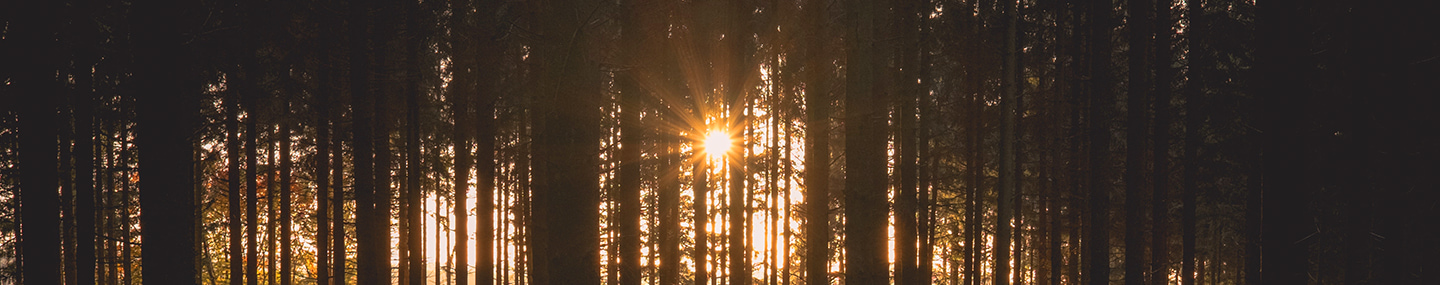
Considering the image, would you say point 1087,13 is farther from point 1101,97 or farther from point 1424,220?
point 1424,220

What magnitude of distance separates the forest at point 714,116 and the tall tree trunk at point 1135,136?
0.31 feet

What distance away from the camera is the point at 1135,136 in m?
10.5

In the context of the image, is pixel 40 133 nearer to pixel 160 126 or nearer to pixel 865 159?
pixel 160 126

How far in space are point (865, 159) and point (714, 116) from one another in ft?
24.8

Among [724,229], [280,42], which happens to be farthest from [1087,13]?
[280,42]

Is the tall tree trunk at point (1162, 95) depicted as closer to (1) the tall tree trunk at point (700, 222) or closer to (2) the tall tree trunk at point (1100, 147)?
(2) the tall tree trunk at point (1100, 147)

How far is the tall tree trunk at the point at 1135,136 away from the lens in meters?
10.3

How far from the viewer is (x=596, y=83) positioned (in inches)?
259

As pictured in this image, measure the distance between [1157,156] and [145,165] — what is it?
14.2m

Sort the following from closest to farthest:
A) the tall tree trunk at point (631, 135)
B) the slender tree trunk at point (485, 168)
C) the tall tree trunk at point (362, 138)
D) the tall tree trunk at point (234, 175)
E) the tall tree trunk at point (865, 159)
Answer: the tall tree trunk at point (631, 135)
the tall tree trunk at point (865, 159)
the tall tree trunk at point (362, 138)
the slender tree trunk at point (485, 168)
the tall tree trunk at point (234, 175)

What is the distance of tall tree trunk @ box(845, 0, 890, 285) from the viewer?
8109 mm

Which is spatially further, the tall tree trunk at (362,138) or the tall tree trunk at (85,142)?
the tall tree trunk at (362,138)

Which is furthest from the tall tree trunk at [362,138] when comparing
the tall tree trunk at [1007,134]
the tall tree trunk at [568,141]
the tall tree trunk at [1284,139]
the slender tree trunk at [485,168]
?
the tall tree trunk at [1284,139]

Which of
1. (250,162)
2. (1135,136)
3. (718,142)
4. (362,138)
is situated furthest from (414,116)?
(1135,136)
